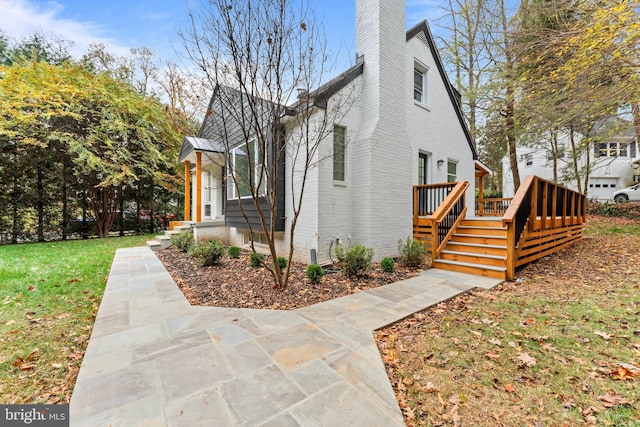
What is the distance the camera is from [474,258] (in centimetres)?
588

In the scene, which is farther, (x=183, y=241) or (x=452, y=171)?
(x=452, y=171)

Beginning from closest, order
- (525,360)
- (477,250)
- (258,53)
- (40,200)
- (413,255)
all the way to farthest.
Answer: (525,360), (258,53), (413,255), (477,250), (40,200)

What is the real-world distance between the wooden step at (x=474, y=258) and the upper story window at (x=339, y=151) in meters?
3.10

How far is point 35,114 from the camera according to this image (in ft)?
31.2

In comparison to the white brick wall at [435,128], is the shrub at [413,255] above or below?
below

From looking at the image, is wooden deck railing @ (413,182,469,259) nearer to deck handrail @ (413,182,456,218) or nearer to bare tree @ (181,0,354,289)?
deck handrail @ (413,182,456,218)

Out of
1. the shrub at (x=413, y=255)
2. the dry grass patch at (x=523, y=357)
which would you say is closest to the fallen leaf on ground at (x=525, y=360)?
the dry grass patch at (x=523, y=357)

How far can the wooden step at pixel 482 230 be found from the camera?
6.22 meters

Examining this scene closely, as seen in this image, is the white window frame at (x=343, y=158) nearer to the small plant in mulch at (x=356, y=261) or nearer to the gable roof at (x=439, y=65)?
the small plant in mulch at (x=356, y=261)

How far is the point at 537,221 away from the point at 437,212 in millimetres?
2167

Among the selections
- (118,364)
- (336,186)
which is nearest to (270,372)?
(118,364)

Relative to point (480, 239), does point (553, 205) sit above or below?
above

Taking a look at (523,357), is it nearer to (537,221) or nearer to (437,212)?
(437,212)

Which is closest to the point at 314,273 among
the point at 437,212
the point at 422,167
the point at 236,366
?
the point at 236,366
